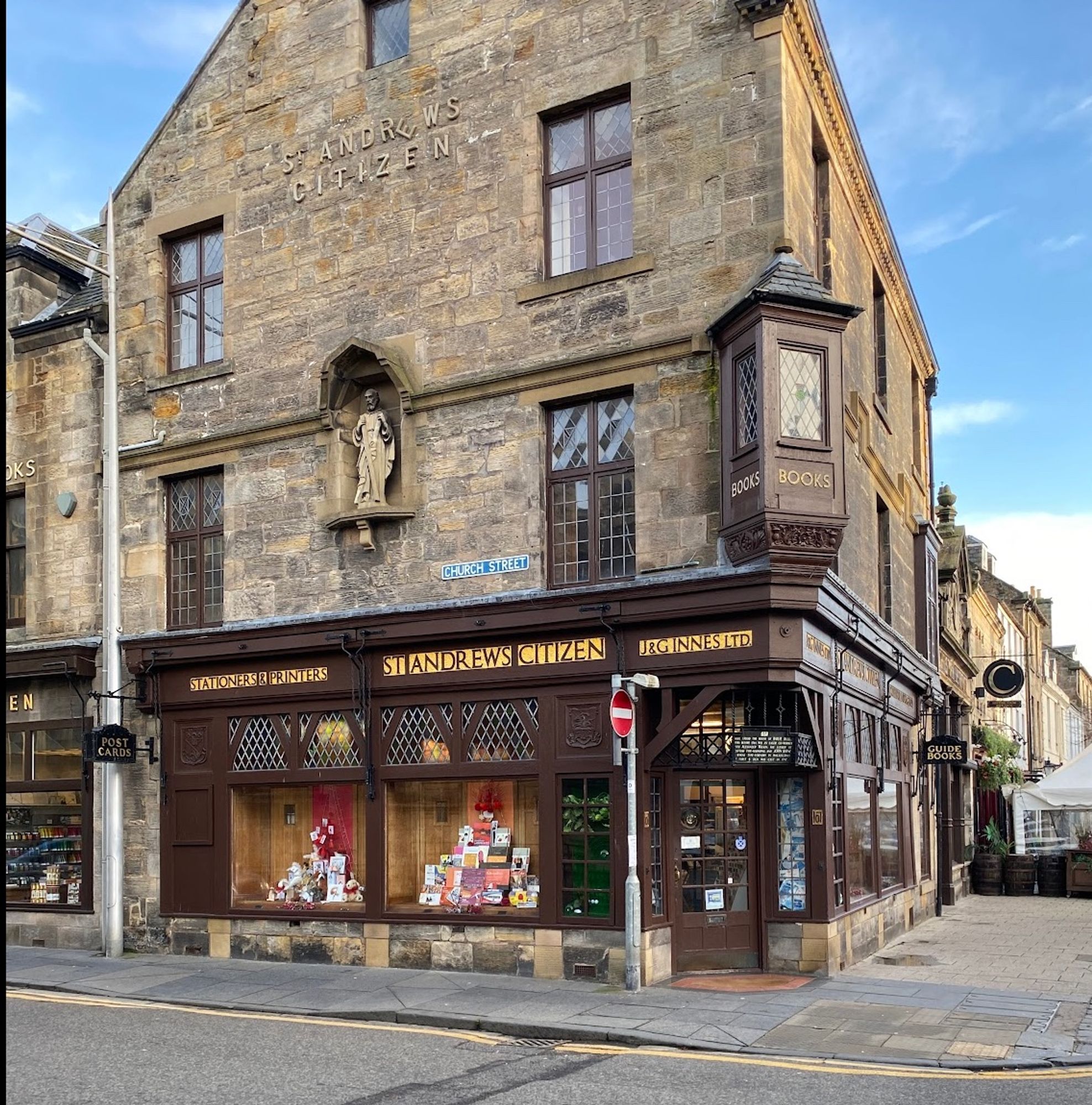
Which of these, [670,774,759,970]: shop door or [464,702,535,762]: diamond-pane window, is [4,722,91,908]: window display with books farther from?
[670,774,759,970]: shop door

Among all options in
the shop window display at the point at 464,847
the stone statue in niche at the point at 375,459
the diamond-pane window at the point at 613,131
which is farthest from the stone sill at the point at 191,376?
the shop window display at the point at 464,847

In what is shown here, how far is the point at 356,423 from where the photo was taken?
1584cm

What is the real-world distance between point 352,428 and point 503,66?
4.62 meters

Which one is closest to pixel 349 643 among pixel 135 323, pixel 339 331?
pixel 339 331

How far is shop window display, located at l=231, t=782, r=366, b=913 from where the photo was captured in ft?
51.0

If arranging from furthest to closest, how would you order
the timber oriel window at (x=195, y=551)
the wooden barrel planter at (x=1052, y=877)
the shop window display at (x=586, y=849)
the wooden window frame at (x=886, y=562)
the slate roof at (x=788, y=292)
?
the wooden barrel planter at (x=1052, y=877) → the wooden window frame at (x=886, y=562) → the timber oriel window at (x=195, y=551) → the shop window display at (x=586, y=849) → the slate roof at (x=788, y=292)

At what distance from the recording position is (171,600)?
17344mm

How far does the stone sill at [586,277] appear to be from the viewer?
14.1m

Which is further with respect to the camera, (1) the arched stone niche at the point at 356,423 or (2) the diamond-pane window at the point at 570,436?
(1) the arched stone niche at the point at 356,423

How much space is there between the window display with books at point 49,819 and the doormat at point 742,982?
8.40m

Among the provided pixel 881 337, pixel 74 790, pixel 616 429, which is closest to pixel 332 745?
pixel 74 790

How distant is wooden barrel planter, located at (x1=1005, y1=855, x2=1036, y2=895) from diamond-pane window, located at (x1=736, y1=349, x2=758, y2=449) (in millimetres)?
17444

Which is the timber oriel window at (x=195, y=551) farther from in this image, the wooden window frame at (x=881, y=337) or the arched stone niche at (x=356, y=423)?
the wooden window frame at (x=881, y=337)

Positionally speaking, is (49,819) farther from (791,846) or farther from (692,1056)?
(692,1056)
